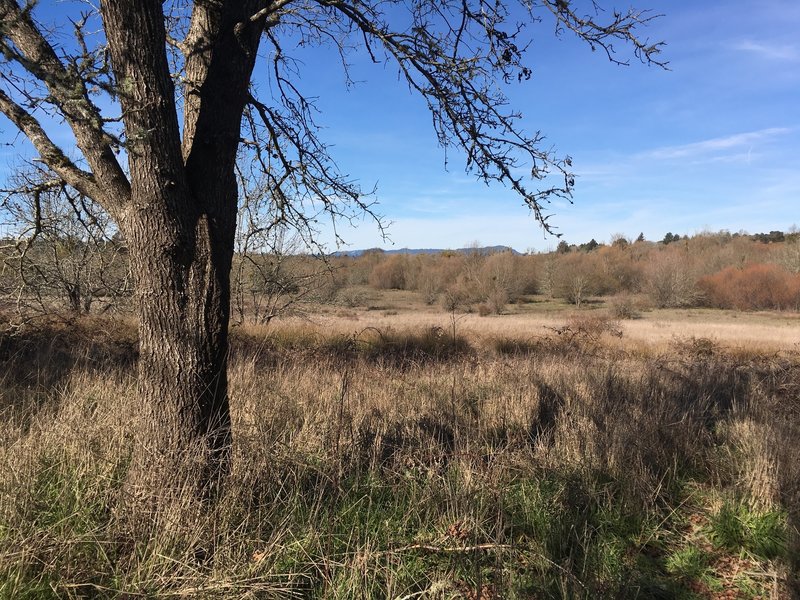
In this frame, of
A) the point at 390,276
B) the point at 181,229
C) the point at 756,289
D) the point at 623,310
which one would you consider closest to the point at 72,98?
the point at 181,229

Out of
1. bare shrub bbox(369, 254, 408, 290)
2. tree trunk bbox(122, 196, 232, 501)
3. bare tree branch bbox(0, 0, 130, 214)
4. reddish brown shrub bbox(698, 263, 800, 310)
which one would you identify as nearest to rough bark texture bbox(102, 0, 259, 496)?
tree trunk bbox(122, 196, 232, 501)

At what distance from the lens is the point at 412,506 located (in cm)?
321

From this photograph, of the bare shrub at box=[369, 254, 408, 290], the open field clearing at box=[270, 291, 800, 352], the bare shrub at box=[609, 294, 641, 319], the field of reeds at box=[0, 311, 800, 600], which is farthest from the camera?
the bare shrub at box=[369, 254, 408, 290]

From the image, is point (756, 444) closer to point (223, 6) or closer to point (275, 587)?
point (275, 587)

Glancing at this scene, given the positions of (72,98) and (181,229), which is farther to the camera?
(181,229)

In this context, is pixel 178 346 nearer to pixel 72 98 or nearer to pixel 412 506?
pixel 72 98

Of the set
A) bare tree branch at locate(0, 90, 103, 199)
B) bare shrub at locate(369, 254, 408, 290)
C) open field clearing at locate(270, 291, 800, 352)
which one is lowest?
open field clearing at locate(270, 291, 800, 352)

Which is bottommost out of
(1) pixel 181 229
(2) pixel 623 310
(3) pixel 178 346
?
(2) pixel 623 310

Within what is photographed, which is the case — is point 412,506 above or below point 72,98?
below

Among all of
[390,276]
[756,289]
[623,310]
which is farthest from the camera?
[390,276]

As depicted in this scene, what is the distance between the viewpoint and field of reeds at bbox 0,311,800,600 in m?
2.46

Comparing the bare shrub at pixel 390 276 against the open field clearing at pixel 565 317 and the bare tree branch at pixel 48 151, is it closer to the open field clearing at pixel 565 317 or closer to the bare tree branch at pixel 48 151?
the open field clearing at pixel 565 317

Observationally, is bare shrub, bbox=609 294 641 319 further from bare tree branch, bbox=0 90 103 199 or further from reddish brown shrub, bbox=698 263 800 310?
bare tree branch, bbox=0 90 103 199

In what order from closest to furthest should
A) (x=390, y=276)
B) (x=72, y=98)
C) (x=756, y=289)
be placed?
1. (x=72, y=98)
2. (x=756, y=289)
3. (x=390, y=276)
